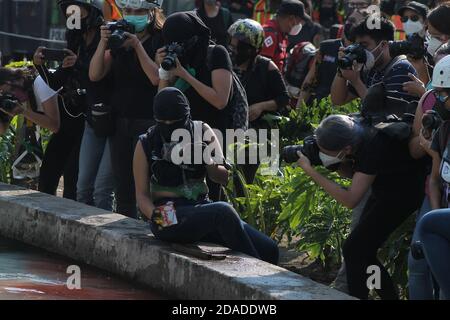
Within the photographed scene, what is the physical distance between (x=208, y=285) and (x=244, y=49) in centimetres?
Answer: 270

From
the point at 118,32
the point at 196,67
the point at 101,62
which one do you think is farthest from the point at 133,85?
the point at 196,67

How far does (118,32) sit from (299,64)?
3.84 m

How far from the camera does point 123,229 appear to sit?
7.69m

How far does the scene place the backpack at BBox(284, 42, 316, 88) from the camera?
1154cm

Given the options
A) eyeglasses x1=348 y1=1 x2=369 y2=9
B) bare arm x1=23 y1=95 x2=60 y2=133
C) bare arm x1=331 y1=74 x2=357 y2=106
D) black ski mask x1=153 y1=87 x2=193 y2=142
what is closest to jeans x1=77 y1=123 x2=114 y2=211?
bare arm x1=23 y1=95 x2=60 y2=133

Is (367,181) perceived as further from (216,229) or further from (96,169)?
(96,169)

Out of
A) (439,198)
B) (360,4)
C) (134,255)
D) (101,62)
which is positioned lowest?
(134,255)

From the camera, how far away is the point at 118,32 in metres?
8.01

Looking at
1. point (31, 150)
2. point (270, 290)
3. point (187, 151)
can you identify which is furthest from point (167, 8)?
point (270, 290)

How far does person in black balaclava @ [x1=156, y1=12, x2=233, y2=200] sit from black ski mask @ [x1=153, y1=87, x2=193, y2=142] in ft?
1.65

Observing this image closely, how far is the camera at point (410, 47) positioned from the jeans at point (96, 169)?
211 cm

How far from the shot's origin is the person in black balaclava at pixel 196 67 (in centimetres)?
779

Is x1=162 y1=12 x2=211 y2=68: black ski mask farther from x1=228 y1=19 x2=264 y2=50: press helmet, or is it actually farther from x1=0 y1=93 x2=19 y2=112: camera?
x1=0 y1=93 x2=19 y2=112: camera

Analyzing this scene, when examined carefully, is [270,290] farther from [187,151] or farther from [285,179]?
[285,179]
